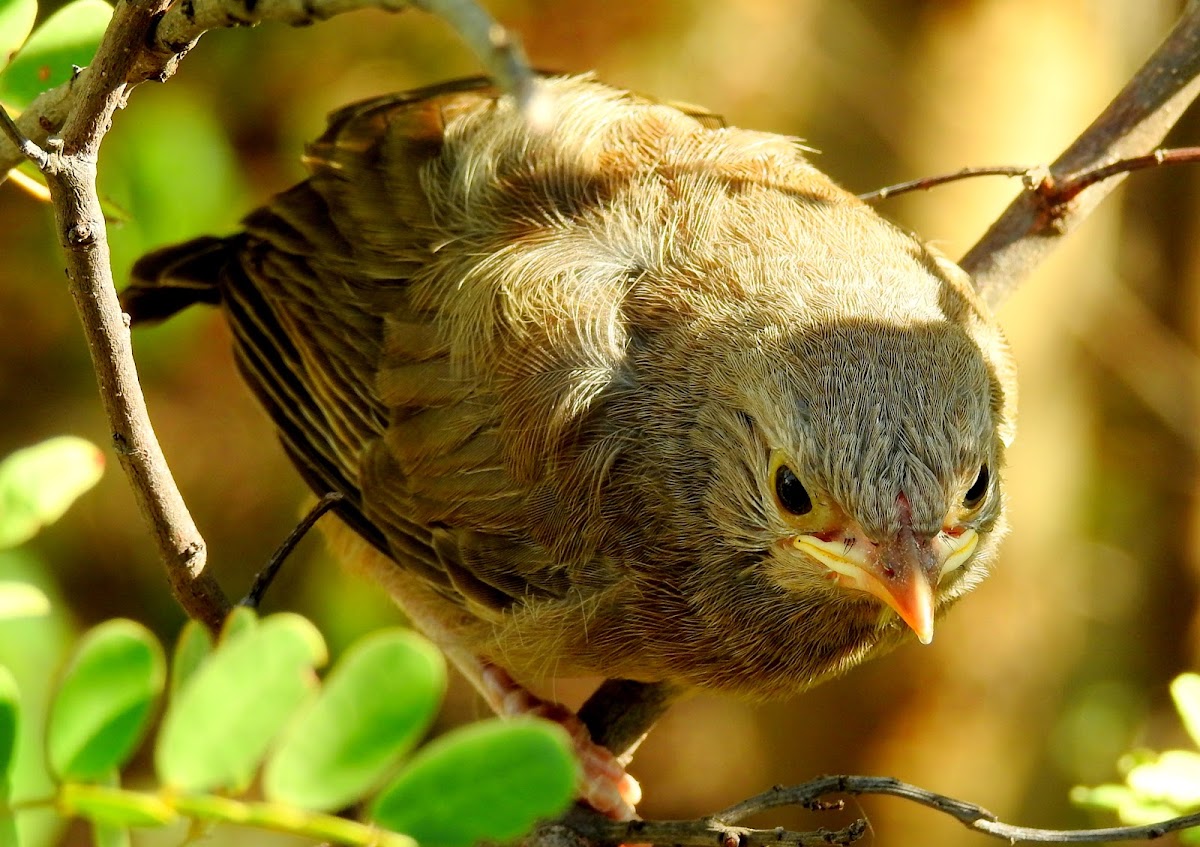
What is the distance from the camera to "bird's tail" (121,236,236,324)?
3.42m

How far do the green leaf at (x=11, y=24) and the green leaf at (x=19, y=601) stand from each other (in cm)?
90

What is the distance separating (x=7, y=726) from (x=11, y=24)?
3.58 ft

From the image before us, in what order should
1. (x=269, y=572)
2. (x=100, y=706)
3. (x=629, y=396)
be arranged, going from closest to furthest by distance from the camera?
1. (x=100, y=706)
2. (x=269, y=572)
3. (x=629, y=396)

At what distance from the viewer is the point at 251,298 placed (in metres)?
3.48

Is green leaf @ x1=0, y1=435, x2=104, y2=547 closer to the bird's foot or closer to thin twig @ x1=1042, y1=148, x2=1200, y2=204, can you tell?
the bird's foot

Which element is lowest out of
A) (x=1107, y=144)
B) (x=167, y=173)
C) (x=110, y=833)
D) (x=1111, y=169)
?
(x=110, y=833)

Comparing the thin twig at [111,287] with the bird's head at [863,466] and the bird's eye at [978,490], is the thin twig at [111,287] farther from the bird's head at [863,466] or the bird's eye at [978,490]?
the bird's eye at [978,490]

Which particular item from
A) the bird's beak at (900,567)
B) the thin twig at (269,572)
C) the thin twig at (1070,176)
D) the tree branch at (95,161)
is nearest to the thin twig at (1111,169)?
the thin twig at (1070,176)

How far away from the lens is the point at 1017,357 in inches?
235

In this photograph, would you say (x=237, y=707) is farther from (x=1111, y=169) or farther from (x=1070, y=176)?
(x=1070, y=176)

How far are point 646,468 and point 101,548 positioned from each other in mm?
3974

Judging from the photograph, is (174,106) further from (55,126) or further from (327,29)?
(55,126)

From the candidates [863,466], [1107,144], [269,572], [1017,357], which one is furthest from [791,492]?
[1017,357]

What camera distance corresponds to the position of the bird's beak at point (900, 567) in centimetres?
229
